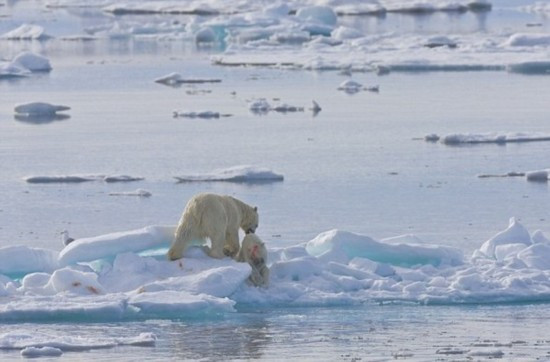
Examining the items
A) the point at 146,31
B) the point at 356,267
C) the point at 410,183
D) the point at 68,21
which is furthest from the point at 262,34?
the point at 356,267

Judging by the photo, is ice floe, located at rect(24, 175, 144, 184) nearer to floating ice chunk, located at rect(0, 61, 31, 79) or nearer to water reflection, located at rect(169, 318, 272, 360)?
water reflection, located at rect(169, 318, 272, 360)

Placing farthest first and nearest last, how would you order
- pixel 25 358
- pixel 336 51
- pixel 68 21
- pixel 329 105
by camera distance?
1. pixel 68 21
2. pixel 336 51
3. pixel 329 105
4. pixel 25 358

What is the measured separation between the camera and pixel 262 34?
1385 inches

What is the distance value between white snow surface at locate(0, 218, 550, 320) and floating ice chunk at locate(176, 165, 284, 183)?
16.2 feet

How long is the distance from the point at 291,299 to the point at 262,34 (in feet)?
85.9

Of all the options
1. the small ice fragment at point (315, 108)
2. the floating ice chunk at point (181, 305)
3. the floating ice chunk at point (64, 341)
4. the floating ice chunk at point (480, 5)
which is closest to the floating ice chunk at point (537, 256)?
the floating ice chunk at point (181, 305)

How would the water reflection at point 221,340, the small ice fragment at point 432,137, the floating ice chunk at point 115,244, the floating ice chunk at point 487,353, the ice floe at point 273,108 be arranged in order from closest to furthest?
the floating ice chunk at point 487,353 < the water reflection at point 221,340 < the floating ice chunk at point 115,244 < the small ice fragment at point 432,137 < the ice floe at point 273,108

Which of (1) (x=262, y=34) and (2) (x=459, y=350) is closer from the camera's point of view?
(2) (x=459, y=350)

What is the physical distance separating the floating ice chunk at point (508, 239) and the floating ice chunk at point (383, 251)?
379 mm

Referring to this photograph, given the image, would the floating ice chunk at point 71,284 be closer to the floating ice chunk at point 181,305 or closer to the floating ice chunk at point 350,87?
the floating ice chunk at point 181,305

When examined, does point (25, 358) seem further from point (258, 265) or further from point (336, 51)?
point (336, 51)

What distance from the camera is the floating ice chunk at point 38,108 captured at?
2114cm

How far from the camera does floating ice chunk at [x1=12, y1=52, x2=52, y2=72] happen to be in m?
27.9

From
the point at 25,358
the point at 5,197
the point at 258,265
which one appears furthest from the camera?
the point at 5,197
